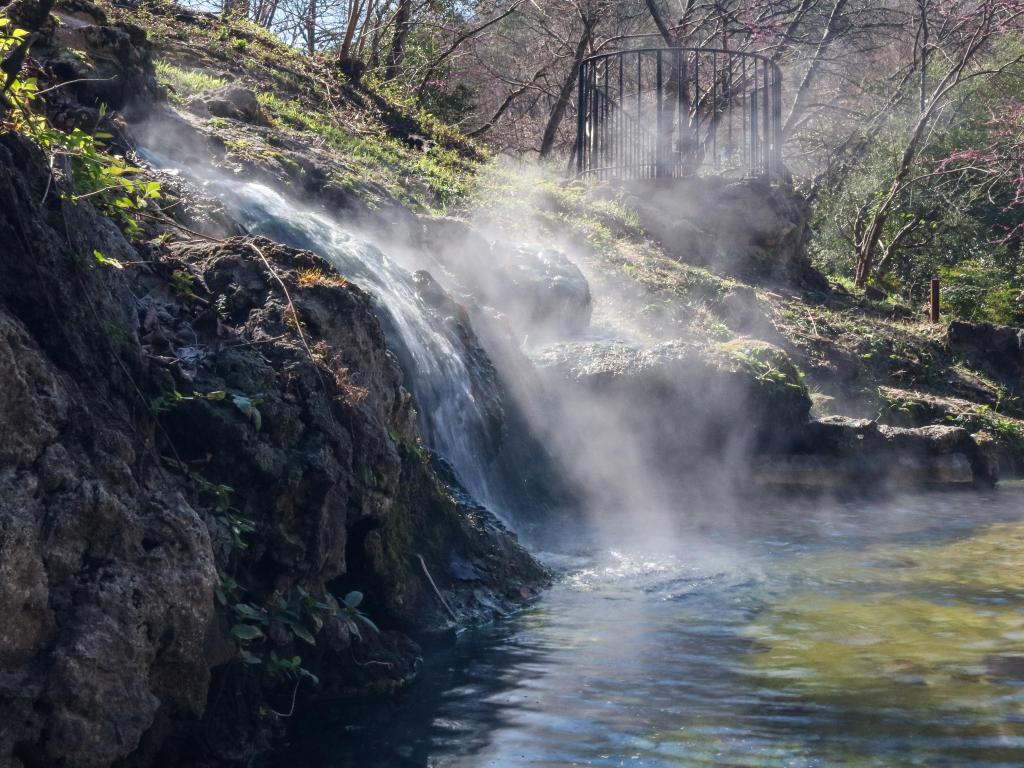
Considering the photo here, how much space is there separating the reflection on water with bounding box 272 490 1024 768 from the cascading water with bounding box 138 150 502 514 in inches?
54.5

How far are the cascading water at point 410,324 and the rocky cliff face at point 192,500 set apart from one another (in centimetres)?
178

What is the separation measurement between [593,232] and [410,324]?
7167 millimetres

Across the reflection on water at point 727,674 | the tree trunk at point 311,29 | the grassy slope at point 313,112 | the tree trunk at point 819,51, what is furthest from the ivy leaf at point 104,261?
the tree trunk at point 311,29

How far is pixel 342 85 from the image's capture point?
19.1 meters

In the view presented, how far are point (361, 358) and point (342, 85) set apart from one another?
13.3 metres

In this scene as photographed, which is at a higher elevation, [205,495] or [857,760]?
[205,495]

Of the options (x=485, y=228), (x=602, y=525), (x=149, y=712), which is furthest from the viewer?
(x=485, y=228)

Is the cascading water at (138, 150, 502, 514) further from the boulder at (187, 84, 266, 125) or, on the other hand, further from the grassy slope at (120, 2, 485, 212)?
the boulder at (187, 84, 266, 125)

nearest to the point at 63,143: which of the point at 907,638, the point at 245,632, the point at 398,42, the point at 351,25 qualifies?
the point at 245,632

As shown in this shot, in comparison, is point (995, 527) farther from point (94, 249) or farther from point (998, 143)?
point (998, 143)

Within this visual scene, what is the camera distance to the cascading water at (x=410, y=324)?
9336 mm

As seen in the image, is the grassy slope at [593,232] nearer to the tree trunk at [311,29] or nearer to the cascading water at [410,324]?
the cascading water at [410,324]

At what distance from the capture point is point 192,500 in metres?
4.95

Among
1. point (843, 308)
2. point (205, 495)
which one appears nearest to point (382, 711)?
point (205, 495)
